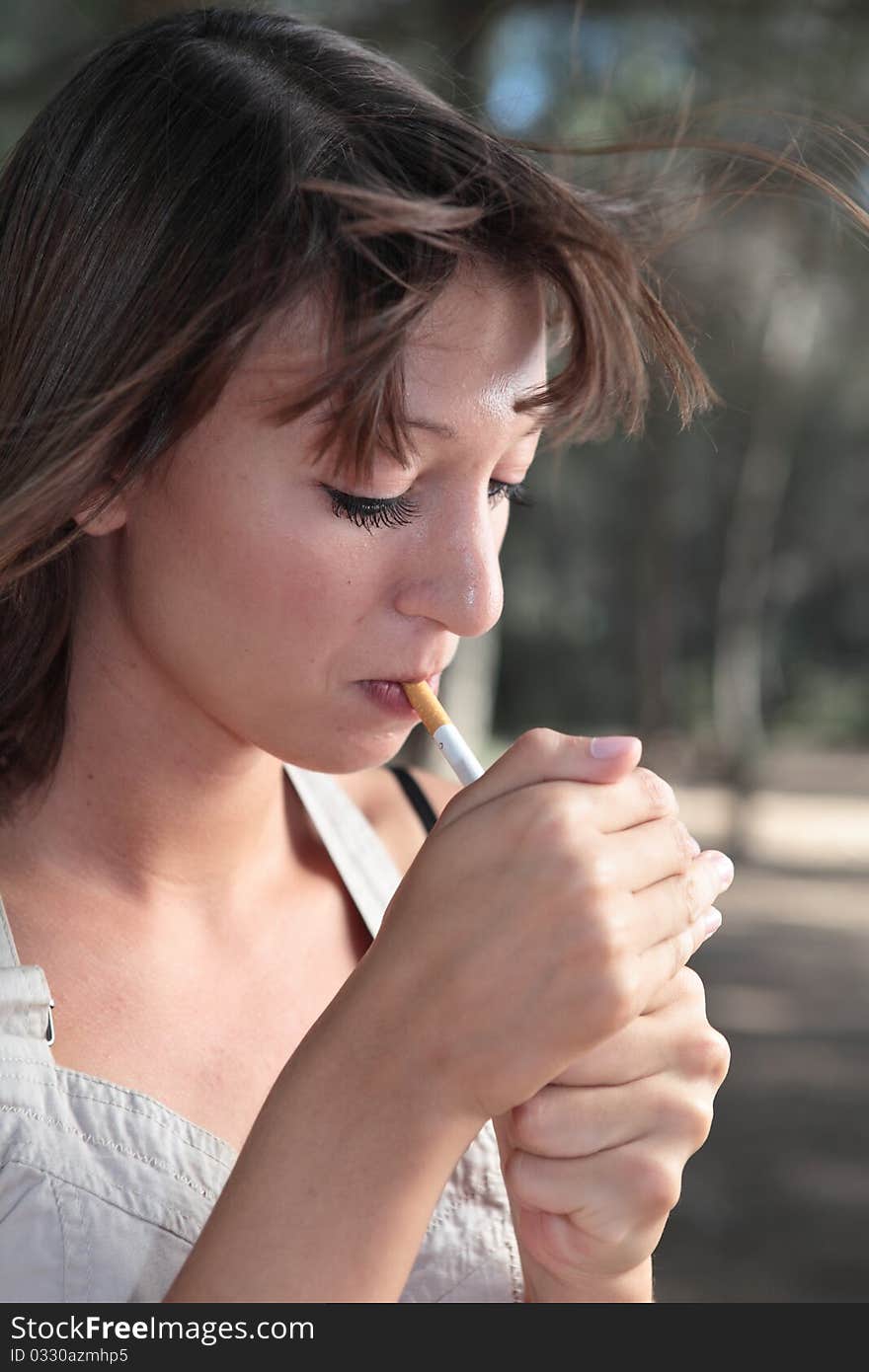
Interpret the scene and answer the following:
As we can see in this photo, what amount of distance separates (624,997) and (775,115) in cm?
90

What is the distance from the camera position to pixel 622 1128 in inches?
41.0

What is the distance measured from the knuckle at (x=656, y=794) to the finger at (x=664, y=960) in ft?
0.30

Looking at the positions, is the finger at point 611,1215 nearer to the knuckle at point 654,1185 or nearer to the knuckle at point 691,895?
the knuckle at point 654,1185

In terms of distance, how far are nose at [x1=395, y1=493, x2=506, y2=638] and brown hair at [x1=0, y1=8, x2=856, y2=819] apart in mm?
83

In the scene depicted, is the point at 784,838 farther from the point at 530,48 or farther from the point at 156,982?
the point at 156,982

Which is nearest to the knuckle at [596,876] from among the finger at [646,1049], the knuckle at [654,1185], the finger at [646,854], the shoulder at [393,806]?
the finger at [646,854]

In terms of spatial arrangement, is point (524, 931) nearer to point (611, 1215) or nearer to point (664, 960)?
point (664, 960)

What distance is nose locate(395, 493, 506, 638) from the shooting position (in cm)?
118

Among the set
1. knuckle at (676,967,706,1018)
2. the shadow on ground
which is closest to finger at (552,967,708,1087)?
knuckle at (676,967,706,1018)

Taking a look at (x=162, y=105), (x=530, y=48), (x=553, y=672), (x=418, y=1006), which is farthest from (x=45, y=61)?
(x=553, y=672)

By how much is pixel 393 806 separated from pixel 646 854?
0.75 metres

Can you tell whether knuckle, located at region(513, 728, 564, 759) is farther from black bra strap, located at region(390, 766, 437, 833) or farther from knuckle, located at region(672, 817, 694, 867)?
black bra strap, located at region(390, 766, 437, 833)

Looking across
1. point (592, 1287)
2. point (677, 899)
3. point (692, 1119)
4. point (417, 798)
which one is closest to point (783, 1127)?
point (417, 798)

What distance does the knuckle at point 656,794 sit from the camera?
1018 mm
